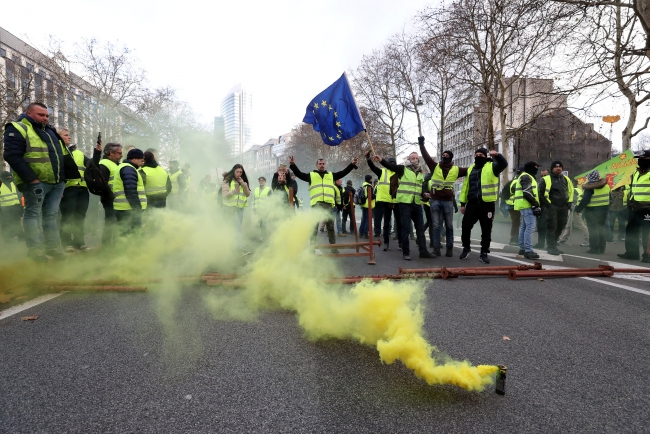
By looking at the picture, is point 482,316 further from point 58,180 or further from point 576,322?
point 58,180

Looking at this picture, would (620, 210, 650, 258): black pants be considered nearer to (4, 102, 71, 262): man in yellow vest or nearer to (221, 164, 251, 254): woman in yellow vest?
(221, 164, 251, 254): woman in yellow vest

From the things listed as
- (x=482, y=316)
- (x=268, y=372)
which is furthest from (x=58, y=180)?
(x=482, y=316)

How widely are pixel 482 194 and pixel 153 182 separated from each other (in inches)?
236

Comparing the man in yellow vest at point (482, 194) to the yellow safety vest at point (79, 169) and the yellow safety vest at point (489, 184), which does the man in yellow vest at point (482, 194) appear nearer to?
the yellow safety vest at point (489, 184)

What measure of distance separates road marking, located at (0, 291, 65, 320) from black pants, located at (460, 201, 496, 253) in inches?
260

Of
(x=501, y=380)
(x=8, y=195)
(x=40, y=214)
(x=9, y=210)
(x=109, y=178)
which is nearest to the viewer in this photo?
(x=501, y=380)

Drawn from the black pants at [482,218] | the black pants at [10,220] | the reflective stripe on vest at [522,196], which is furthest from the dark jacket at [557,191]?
the black pants at [10,220]

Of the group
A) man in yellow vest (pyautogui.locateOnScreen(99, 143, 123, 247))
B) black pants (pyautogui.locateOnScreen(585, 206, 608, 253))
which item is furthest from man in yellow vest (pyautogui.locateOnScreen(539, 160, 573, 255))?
man in yellow vest (pyautogui.locateOnScreen(99, 143, 123, 247))

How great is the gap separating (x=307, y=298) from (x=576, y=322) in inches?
94.9

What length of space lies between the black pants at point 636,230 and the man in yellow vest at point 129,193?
899cm

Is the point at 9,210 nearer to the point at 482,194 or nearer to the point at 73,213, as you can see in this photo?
the point at 73,213

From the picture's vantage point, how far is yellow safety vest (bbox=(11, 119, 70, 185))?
15.8 ft

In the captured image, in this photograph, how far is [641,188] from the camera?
22.5 ft

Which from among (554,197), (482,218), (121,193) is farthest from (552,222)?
(121,193)
